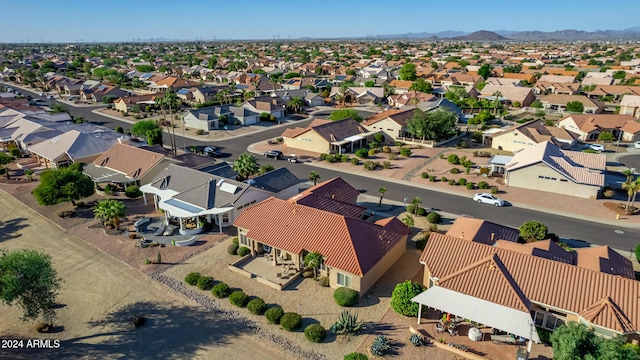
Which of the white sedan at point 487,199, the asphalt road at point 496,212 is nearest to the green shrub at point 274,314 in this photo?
the asphalt road at point 496,212

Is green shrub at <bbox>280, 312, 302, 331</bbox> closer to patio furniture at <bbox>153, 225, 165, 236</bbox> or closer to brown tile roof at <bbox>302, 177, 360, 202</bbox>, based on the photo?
brown tile roof at <bbox>302, 177, 360, 202</bbox>

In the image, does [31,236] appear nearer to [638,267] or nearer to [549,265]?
[549,265]

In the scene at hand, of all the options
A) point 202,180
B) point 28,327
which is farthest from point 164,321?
point 202,180

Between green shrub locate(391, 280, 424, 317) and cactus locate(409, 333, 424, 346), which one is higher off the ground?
green shrub locate(391, 280, 424, 317)

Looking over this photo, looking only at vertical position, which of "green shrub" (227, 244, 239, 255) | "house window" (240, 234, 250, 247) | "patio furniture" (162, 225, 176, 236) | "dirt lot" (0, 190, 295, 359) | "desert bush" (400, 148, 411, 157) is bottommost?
"dirt lot" (0, 190, 295, 359)

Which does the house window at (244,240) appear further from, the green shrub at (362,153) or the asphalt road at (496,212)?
the green shrub at (362,153)

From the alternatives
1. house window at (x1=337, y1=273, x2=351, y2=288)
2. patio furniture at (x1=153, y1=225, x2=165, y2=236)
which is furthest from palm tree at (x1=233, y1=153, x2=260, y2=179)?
house window at (x1=337, y1=273, x2=351, y2=288)

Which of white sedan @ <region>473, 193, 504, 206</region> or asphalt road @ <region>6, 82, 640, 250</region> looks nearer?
asphalt road @ <region>6, 82, 640, 250</region>
